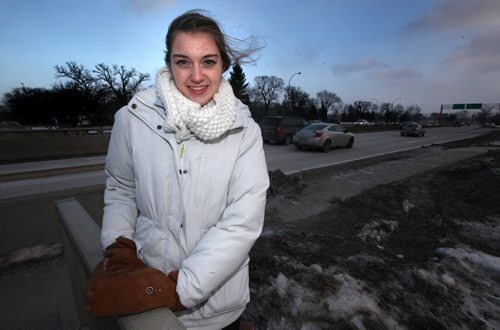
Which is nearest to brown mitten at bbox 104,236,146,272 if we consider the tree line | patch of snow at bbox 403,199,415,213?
patch of snow at bbox 403,199,415,213

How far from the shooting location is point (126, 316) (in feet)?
3.58

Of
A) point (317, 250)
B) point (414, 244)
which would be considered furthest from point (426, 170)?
point (317, 250)

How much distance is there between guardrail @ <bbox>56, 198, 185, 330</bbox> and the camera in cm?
105

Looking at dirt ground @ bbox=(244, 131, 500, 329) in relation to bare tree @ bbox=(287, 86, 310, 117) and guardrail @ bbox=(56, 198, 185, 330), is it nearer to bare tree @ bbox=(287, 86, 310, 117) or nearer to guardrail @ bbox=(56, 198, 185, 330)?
guardrail @ bbox=(56, 198, 185, 330)

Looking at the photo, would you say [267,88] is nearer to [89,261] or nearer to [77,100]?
[77,100]

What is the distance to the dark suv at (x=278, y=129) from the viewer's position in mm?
16898

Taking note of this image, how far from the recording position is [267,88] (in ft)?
307

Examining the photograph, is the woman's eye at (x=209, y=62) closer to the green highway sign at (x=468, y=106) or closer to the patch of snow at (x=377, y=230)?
the patch of snow at (x=377, y=230)

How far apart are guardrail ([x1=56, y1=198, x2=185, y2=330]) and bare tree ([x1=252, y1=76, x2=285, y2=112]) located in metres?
92.8

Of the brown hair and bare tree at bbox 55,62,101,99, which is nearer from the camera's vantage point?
the brown hair

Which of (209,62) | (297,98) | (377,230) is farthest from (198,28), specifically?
(297,98)

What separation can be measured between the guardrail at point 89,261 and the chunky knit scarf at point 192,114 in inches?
30.2

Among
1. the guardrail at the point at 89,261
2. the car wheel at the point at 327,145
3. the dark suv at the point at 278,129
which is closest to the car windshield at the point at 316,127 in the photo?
the car wheel at the point at 327,145

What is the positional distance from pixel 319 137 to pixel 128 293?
14.5 metres
